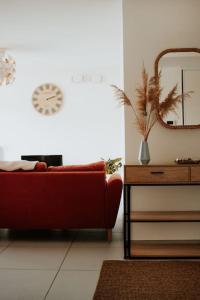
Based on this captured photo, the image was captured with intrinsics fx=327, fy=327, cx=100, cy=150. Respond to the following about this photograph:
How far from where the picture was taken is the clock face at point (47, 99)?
6.77 meters

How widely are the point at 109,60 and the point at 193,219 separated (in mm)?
4425

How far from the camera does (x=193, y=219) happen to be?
283 centimetres

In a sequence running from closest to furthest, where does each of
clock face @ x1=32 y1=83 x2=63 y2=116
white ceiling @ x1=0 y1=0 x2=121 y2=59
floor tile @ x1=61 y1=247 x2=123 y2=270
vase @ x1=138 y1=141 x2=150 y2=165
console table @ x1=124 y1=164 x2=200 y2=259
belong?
1. floor tile @ x1=61 y1=247 x2=123 y2=270
2. console table @ x1=124 y1=164 x2=200 y2=259
3. vase @ x1=138 y1=141 x2=150 y2=165
4. white ceiling @ x1=0 y1=0 x2=121 y2=59
5. clock face @ x1=32 y1=83 x2=63 y2=116

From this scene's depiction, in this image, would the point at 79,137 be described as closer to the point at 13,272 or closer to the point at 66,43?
the point at 66,43

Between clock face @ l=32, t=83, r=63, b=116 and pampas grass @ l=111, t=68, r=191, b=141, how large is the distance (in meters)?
3.67

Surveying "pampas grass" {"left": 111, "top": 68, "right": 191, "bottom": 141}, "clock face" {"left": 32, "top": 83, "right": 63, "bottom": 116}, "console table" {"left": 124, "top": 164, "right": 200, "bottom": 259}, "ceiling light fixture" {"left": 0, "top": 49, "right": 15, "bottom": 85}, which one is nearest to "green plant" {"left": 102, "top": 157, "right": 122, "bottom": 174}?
"clock face" {"left": 32, "top": 83, "right": 63, "bottom": 116}

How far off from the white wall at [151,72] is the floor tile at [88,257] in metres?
0.45

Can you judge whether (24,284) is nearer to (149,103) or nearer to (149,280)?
(149,280)

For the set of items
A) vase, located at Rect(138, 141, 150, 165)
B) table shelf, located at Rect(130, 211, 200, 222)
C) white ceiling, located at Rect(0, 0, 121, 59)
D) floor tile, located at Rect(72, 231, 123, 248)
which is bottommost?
floor tile, located at Rect(72, 231, 123, 248)

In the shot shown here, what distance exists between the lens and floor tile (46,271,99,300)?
2090mm

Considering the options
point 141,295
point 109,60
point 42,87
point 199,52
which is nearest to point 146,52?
point 199,52

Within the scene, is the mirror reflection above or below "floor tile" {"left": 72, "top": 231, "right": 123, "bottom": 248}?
above

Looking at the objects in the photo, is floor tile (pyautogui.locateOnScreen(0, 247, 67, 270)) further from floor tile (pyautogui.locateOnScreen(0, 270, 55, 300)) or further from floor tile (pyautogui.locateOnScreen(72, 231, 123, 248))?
floor tile (pyautogui.locateOnScreen(72, 231, 123, 248))

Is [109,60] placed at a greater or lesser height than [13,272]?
greater
